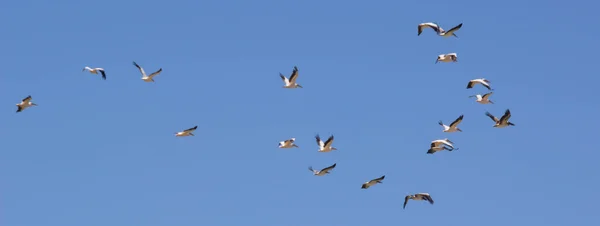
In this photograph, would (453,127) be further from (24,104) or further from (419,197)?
(24,104)

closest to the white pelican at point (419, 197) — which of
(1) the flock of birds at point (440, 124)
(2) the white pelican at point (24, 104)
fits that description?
(1) the flock of birds at point (440, 124)

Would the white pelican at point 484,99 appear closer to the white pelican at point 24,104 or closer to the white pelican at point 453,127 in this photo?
the white pelican at point 453,127

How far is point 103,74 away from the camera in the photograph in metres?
63.7

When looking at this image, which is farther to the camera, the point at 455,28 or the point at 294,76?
the point at 294,76

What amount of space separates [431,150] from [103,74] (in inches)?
620

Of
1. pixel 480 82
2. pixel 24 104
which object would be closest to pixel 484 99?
pixel 480 82

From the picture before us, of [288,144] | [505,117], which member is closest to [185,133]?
[288,144]

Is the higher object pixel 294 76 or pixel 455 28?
pixel 294 76

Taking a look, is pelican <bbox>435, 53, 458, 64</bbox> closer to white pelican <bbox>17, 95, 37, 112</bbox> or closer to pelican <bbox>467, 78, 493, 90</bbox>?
pelican <bbox>467, 78, 493, 90</bbox>

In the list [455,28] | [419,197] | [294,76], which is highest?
[294,76]

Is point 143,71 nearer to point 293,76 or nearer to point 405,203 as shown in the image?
point 293,76

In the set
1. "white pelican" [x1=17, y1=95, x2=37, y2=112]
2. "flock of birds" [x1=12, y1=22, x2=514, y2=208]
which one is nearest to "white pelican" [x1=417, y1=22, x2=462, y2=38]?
"flock of birds" [x1=12, y1=22, x2=514, y2=208]

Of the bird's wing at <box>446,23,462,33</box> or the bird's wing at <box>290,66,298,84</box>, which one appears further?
the bird's wing at <box>290,66,298,84</box>

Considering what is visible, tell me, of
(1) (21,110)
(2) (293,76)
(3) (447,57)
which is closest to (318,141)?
(2) (293,76)
